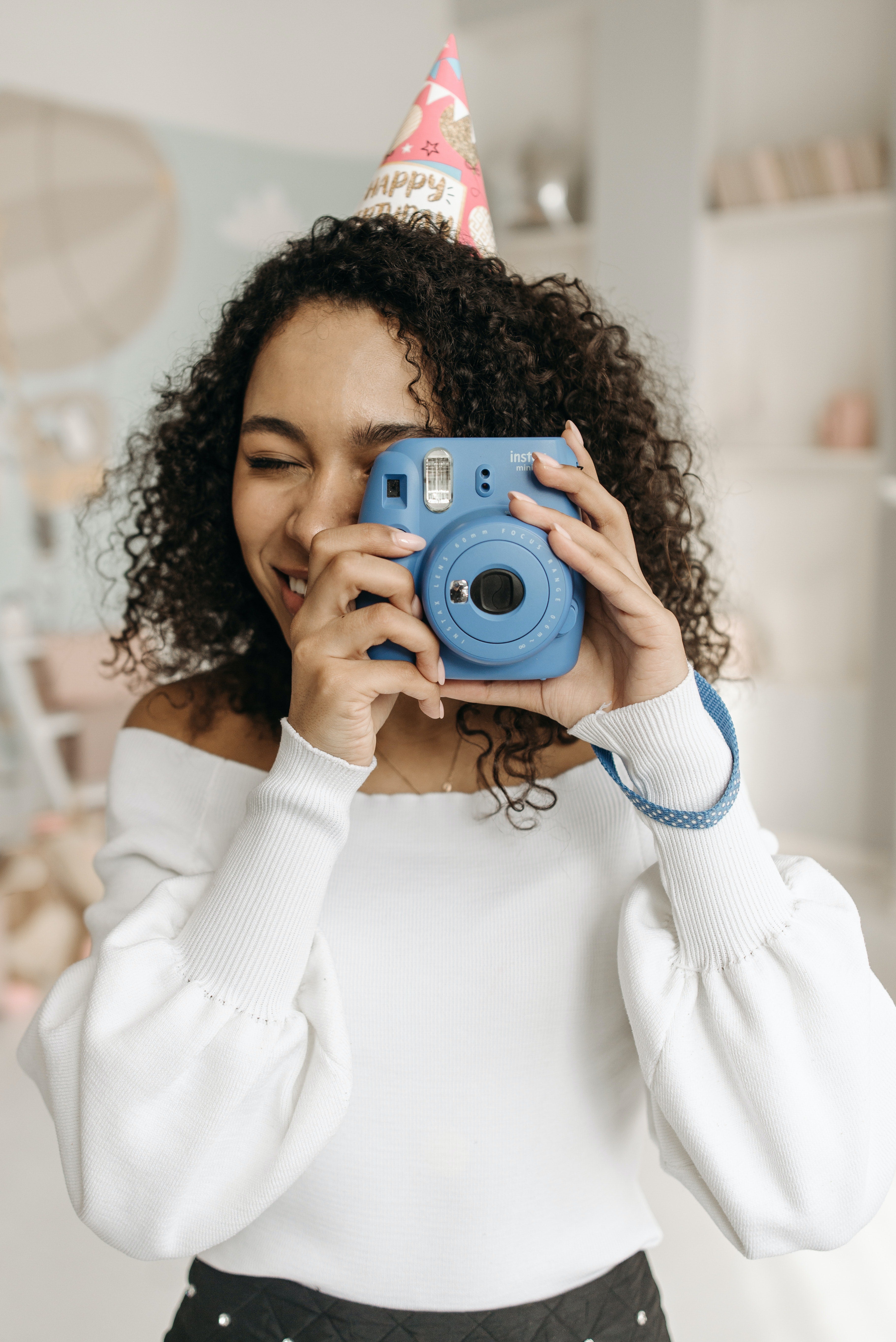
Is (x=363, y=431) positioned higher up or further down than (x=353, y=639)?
higher up

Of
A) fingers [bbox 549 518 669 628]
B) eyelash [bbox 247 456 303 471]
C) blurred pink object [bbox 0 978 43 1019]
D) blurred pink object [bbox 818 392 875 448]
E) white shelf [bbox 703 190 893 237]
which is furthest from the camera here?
blurred pink object [bbox 818 392 875 448]

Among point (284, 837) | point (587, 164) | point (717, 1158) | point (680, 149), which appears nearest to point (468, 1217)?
point (717, 1158)

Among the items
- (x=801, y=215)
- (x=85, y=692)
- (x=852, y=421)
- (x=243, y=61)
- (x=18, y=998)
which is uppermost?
(x=243, y=61)

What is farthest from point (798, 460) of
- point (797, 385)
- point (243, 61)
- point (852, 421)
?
point (243, 61)

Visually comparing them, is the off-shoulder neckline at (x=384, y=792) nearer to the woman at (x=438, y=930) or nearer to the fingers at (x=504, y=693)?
the woman at (x=438, y=930)

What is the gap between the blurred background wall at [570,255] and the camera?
8.94ft

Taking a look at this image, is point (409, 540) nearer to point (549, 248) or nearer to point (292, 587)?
point (292, 587)

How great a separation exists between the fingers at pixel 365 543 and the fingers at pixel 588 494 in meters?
0.09

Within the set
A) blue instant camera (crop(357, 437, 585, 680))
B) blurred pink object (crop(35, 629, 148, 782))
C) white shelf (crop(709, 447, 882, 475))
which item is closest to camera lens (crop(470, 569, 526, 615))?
blue instant camera (crop(357, 437, 585, 680))

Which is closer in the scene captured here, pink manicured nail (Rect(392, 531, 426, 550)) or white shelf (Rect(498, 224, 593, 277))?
pink manicured nail (Rect(392, 531, 426, 550))

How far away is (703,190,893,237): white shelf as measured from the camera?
2.86m

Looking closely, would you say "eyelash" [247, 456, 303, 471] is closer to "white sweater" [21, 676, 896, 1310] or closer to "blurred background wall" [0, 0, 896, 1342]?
"white sweater" [21, 676, 896, 1310]

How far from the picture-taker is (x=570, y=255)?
11.8ft

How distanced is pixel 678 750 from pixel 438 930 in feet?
0.77
